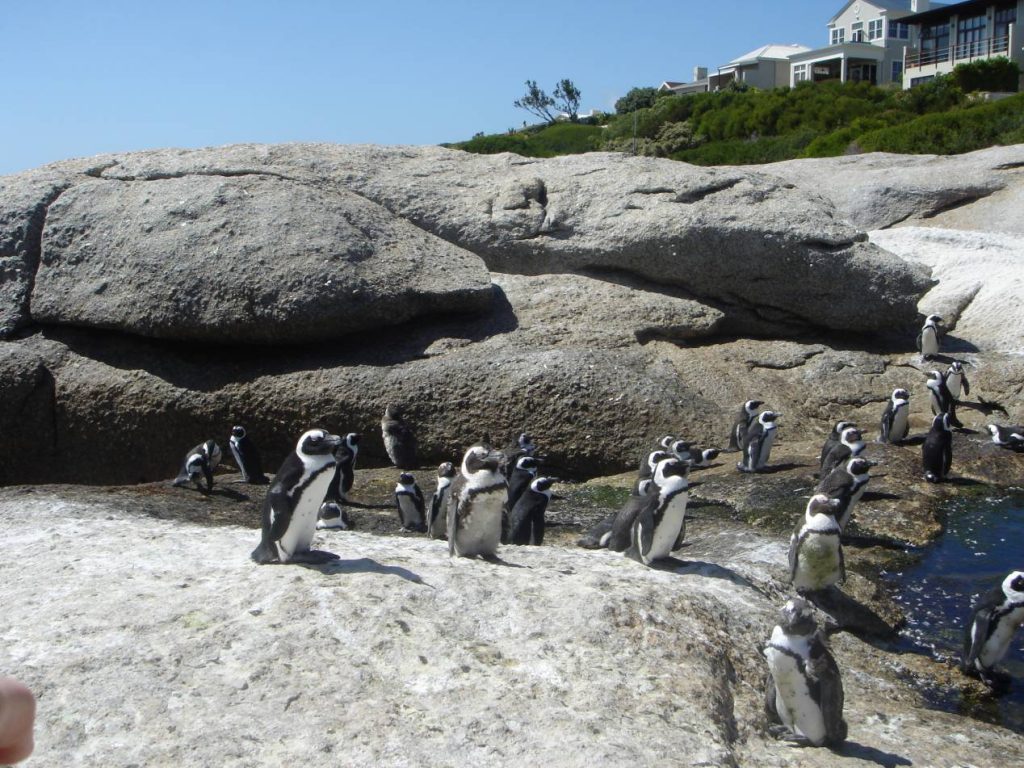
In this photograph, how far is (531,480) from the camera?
9617mm

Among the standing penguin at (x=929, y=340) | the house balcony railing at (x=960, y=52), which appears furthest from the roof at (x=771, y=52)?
the standing penguin at (x=929, y=340)

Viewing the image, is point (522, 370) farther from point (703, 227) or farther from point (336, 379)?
point (703, 227)

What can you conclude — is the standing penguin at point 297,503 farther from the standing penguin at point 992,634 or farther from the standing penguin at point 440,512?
the standing penguin at point 992,634

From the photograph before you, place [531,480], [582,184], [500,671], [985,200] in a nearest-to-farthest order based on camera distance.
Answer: [500,671] < [531,480] < [582,184] < [985,200]

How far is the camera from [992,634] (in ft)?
21.0

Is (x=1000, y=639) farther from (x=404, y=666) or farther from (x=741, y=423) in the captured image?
(x=741, y=423)

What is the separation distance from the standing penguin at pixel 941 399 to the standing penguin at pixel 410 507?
6.03 m

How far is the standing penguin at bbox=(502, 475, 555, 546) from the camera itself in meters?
8.79

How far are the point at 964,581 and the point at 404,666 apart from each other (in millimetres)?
4678

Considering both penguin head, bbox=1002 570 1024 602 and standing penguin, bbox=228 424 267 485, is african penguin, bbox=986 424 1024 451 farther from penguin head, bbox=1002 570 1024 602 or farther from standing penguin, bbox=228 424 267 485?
standing penguin, bbox=228 424 267 485

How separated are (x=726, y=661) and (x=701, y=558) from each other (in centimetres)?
192

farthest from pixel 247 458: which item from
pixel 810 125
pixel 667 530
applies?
pixel 810 125

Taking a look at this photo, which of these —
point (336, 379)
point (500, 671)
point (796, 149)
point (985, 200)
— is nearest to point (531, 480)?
point (336, 379)

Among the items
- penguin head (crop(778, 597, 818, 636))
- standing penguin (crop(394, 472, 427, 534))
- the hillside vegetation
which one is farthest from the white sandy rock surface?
the hillside vegetation
